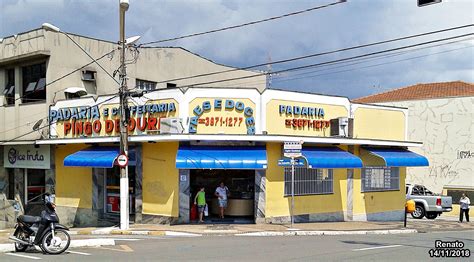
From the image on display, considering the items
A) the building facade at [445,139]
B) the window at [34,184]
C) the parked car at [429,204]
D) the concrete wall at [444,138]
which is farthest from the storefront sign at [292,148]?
the building facade at [445,139]

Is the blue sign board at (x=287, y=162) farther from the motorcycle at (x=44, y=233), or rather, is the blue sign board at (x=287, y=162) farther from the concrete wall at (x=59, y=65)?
the motorcycle at (x=44, y=233)

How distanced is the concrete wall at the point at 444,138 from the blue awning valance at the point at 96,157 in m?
21.5

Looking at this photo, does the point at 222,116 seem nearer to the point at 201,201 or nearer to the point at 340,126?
the point at 201,201

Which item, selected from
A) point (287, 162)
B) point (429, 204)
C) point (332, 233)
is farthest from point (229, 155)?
point (429, 204)

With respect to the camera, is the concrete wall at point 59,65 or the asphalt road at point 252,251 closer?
the asphalt road at point 252,251

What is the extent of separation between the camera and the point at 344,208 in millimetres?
23312

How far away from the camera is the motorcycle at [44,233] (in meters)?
12.0

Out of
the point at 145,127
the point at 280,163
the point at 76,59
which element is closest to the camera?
the point at 280,163

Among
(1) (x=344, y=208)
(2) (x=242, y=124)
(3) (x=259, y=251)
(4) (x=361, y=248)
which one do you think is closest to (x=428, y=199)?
(1) (x=344, y=208)

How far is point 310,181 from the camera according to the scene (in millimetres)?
22016

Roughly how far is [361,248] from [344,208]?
32.4 feet

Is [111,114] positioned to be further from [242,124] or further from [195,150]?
[242,124]

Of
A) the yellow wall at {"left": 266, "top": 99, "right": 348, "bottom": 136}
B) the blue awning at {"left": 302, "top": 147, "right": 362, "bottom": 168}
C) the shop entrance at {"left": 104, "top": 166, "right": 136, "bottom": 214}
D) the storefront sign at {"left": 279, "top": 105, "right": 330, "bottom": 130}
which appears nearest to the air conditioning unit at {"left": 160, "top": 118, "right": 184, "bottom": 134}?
the yellow wall at {"left": 266, "top": 99, "right": 348, "bottom": 136}

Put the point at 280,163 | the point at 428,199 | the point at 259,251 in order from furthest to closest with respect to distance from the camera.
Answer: the point at 428,199, the point at 280,163, the point at 259,251
